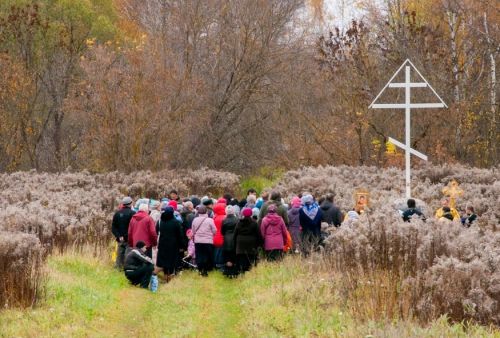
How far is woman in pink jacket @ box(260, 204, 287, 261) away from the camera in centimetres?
1912

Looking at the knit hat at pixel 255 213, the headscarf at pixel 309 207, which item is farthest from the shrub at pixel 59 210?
the headscarf at pixel 309 207

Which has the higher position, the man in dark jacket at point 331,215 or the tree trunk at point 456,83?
the tree trunk at point 456,83

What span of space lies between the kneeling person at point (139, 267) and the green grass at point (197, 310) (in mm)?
259

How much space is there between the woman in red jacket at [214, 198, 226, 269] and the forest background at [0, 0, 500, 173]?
16477mm

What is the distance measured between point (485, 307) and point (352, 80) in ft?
96.8

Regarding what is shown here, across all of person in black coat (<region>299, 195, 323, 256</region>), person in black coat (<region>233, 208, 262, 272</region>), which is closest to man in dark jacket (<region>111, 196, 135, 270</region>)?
person in black coat (<region>233, 208, 262, 272</region>)

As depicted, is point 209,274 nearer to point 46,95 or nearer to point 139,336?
point 139,336

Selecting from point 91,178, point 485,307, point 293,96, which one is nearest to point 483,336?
point 485,307

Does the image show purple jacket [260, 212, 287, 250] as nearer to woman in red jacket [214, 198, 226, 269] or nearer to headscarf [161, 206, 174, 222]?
woman in red jacket [214, 198, 226, 269]

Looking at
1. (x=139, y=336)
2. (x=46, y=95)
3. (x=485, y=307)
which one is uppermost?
(x=46, y=95)

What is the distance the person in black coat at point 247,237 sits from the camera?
1917 centimetres

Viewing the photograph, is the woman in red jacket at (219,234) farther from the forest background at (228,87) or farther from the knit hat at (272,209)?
the forest background at (228,87)

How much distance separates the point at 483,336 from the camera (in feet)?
34.1

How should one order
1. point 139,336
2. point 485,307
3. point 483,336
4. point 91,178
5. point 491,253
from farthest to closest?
point 91,178, point 139,336, point 491,253, point 485,307, point 483,336
